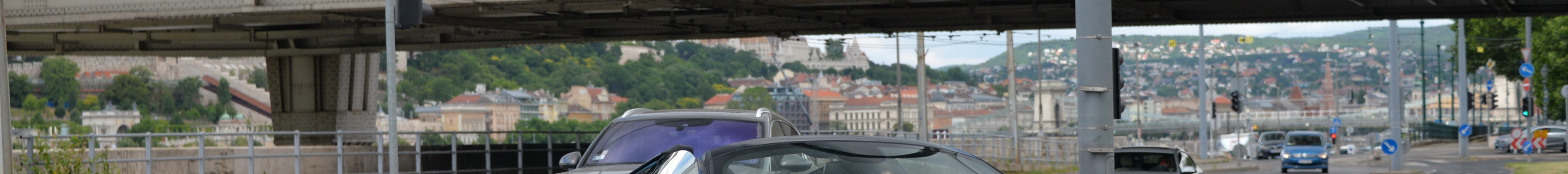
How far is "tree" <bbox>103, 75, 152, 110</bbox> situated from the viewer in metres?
140

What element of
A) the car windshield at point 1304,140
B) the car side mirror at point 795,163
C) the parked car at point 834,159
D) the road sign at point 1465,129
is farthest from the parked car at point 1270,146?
the car side mirror at point 795,163

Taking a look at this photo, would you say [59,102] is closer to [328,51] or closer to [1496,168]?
[328,51]

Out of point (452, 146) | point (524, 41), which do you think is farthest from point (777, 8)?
point (524, 41)

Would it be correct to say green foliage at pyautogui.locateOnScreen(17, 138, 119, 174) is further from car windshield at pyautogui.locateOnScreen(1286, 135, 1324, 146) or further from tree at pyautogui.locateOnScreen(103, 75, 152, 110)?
tree at pyautogui.locateOnScreen(103, 75, 152, 110)

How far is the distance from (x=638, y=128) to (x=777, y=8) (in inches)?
366

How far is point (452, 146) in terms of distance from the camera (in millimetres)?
21984

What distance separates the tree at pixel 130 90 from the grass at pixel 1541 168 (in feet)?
435

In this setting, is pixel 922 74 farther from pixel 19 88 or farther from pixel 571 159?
pixel 19 88

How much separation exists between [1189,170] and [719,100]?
438 ft

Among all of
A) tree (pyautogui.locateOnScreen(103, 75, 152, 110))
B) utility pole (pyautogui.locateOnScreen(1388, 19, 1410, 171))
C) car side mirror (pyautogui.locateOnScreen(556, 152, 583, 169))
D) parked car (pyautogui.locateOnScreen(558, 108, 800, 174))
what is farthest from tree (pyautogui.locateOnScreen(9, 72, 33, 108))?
car side mirror (pyautogui.locateOnScreen(556, 152, 583, 169))

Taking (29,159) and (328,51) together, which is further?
(328,51)

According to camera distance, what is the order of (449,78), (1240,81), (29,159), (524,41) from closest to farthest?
1. (29,159)
2. (524,41)
3. (1240,81)
4. (449,78)

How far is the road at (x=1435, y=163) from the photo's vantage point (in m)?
29.5

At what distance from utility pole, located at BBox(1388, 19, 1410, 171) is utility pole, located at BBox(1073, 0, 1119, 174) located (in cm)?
2148
